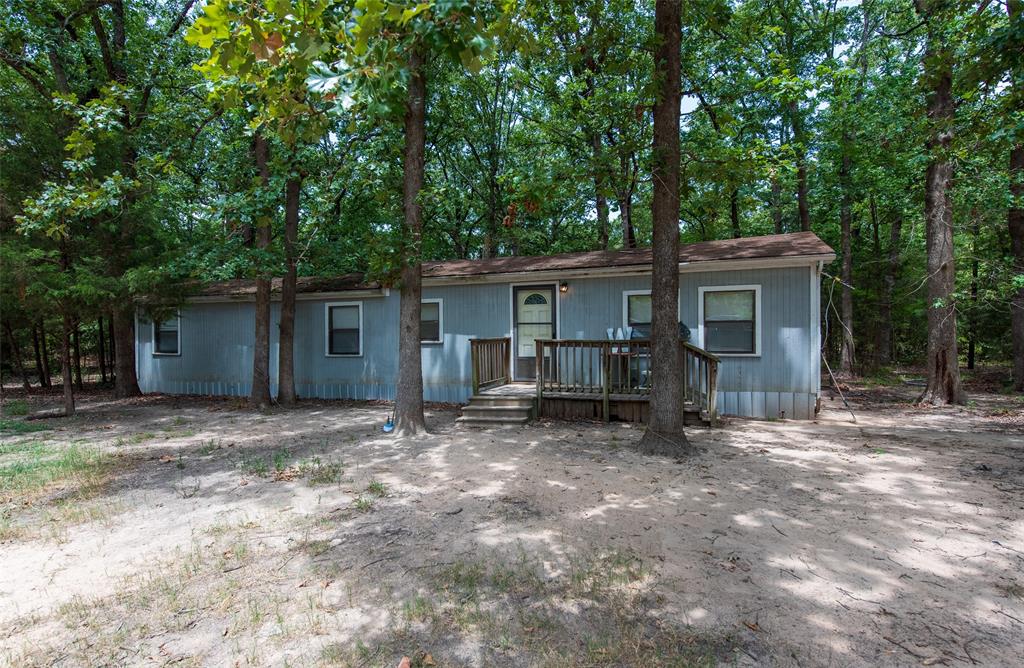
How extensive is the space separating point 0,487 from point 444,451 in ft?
14.8

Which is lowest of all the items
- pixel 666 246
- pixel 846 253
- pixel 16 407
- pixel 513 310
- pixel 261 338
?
pixel 16 407

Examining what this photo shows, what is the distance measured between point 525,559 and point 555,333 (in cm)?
668

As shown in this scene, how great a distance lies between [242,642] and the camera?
7.57 ft

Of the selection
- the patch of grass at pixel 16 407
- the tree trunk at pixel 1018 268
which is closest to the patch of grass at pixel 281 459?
the patch of grass at pixel 16 407

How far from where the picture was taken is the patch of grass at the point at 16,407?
9477mm

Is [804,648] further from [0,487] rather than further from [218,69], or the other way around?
[0,487]

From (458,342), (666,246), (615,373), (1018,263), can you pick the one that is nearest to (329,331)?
(458,342)

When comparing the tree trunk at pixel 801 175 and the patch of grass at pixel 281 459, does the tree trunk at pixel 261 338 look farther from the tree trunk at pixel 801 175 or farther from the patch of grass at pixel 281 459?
the tree trunk at pixel 801 175

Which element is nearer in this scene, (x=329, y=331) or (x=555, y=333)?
(x=555, y=333)

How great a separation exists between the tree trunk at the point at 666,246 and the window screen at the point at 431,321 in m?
5.84

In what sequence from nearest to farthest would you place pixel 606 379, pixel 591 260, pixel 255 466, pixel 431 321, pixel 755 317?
pixel 255 466
pixel 606 379
pixel 755 317
pixel 591 260
pixel 431 321

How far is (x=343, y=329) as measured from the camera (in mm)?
11297

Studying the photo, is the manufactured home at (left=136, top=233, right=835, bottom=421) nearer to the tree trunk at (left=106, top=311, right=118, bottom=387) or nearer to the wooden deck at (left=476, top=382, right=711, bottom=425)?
the wooden deck at (left=476, top=382, right=711, bottom=425)

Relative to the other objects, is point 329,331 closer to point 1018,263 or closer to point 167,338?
point 167,338
